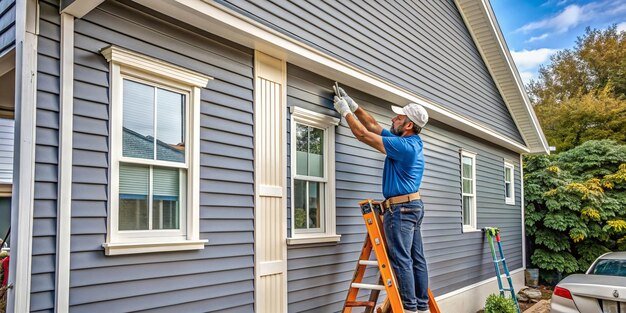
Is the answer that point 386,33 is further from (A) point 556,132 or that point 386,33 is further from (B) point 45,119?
(A) point 556,132

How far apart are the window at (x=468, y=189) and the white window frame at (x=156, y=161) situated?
6.24m

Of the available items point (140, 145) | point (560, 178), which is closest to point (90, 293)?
point (140, 145)

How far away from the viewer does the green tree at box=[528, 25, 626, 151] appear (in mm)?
18047

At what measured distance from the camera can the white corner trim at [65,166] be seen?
281cm

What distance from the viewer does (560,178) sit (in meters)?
12.6

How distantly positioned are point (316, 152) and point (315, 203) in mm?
557

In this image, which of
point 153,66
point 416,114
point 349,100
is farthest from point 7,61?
point 416,114

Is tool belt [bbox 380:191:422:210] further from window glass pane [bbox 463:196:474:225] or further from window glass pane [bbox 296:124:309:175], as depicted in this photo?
window glass pane [bbox 463:196:474:225]

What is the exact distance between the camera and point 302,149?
4926 millimetres

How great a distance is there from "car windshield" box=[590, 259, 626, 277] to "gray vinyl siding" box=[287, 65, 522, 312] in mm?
2109

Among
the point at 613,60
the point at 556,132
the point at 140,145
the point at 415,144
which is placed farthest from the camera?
the point at 613,60

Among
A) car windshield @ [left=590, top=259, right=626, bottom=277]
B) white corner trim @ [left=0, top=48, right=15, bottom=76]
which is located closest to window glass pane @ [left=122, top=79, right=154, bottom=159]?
white corner trim @ [left=0, top=48, right=15, bottom=76]

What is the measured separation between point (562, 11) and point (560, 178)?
29.2 metres

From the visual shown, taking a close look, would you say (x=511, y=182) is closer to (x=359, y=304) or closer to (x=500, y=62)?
(x=500, y=62)
